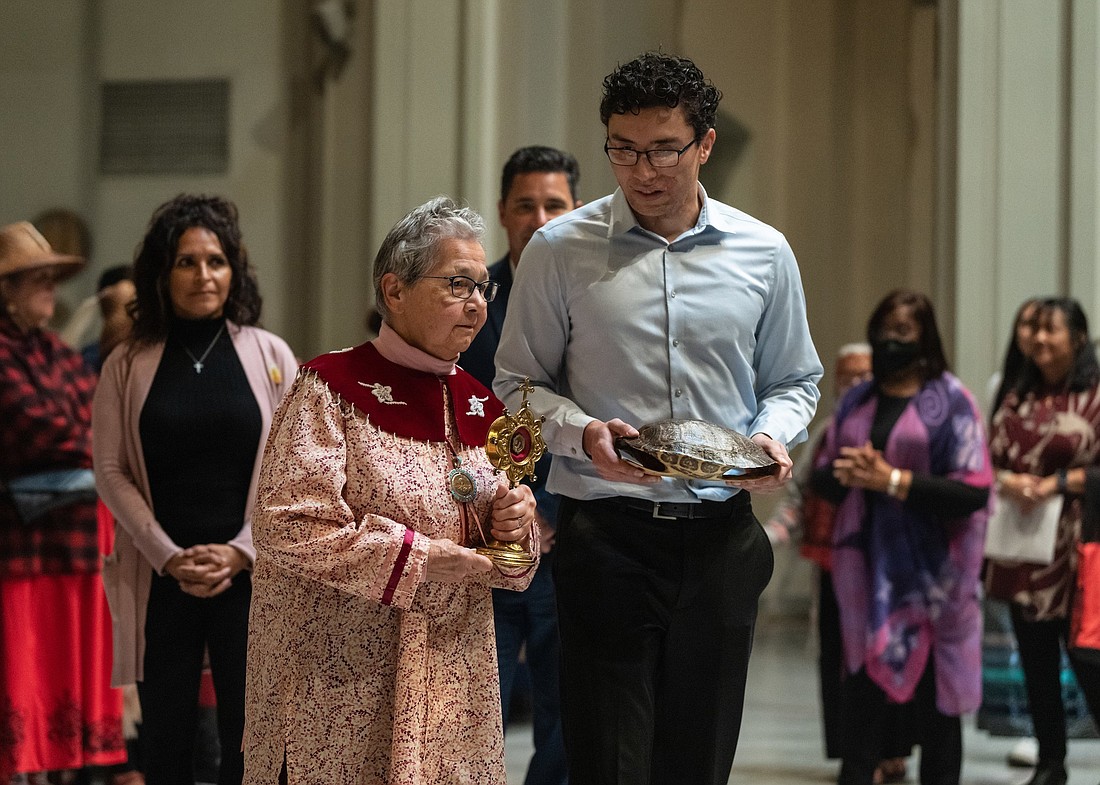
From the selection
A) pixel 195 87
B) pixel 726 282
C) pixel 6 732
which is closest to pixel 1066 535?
pixel 726 282

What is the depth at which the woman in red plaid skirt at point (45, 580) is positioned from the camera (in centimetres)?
462

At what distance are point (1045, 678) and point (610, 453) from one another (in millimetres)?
3264

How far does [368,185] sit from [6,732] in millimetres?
3928

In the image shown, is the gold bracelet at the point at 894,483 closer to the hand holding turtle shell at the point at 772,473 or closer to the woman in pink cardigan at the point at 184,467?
the woman in pink cardigan at the point at 184,467

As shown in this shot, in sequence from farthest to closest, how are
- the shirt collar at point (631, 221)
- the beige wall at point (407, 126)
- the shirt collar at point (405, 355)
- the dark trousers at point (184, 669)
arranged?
the beige wall at point (407, 126), the dark trousers at point (184, 669), the shirt collar at point (631, 221), the shirt collar at point (405, 355)

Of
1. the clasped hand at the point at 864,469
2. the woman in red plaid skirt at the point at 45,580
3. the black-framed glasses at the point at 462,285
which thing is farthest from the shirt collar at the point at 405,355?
the clasped hand at the point at 864,469

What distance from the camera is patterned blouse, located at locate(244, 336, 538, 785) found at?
2615 mm

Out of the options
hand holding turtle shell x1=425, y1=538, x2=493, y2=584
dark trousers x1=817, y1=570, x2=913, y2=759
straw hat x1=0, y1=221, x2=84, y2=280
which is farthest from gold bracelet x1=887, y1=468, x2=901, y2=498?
straw hat x1=0, y1=221, x2=84, y2=280

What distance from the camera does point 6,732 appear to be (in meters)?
4.59

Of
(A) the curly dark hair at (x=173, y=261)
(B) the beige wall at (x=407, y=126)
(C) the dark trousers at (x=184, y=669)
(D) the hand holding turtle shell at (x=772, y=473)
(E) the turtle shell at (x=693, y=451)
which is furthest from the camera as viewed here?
(B) the beige wall at (x=407, y=126)

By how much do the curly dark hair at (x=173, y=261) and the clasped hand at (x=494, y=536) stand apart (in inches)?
58.2

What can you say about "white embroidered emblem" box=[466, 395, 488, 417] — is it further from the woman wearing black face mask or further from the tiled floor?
the tiled floor

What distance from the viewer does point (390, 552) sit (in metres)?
2.59

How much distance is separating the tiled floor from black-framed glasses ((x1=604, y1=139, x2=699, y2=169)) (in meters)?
3.09
